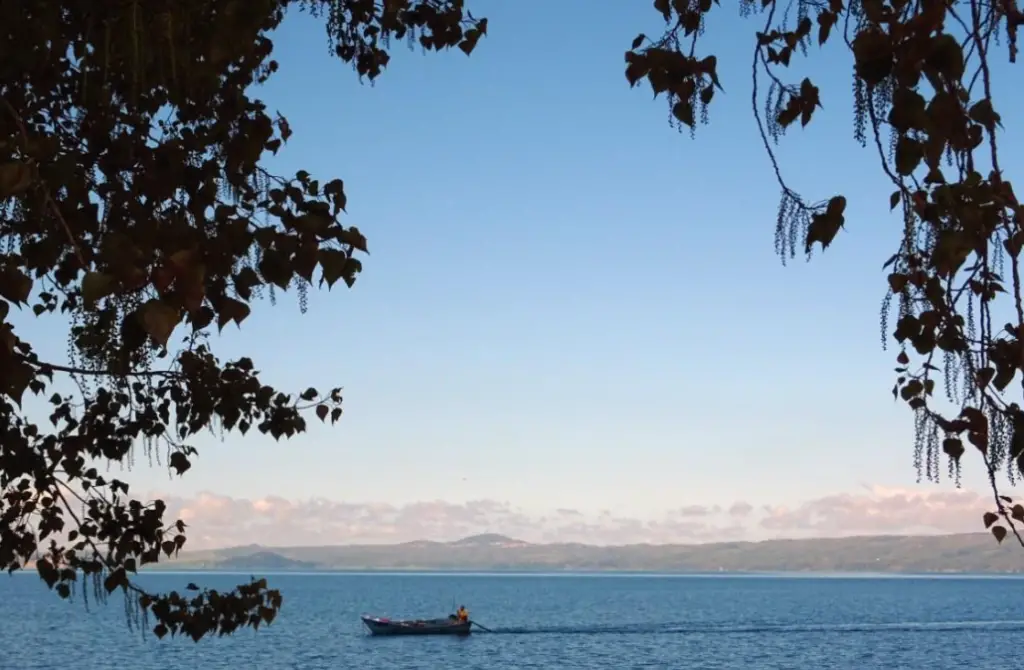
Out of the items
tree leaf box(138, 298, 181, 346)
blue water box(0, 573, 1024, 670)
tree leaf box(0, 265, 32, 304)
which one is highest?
tree leaf box(0, 265, 32, 304)

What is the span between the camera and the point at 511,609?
596 feet

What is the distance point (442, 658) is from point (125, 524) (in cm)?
8331

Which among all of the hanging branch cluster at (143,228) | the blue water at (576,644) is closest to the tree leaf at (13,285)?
the hanging branch cluster at (143,228)

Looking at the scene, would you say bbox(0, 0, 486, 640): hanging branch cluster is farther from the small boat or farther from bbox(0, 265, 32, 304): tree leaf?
the small boat

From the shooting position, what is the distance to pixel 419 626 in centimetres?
11144

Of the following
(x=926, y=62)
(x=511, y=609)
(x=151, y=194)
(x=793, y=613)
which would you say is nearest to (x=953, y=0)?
(x=926, y=62)

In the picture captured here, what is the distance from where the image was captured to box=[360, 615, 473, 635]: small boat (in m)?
111

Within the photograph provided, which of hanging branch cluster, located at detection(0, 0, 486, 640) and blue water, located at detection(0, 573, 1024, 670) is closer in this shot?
hanging branch cluster, located at detection(0, 0, 486, 640)

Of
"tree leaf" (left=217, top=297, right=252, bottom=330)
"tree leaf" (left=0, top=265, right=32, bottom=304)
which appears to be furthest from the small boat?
"tree leaf" (left=0, top=265, right=32, bottom=304)

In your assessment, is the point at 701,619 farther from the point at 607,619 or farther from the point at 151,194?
the point at 151,194

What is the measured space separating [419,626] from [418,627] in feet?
0.44

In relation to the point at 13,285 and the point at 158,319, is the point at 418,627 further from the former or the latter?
the point at 158,319

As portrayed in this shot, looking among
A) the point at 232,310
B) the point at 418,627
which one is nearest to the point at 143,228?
the point at 232,310

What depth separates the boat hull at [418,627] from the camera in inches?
4386
